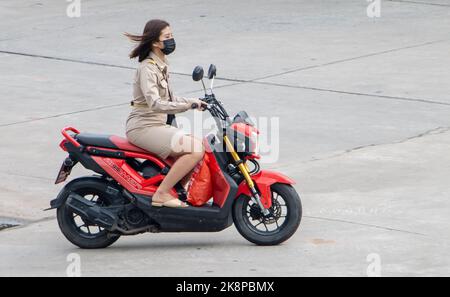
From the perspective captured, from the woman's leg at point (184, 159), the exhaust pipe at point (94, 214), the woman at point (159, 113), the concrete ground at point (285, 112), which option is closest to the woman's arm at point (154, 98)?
the woman at point (159, 113)

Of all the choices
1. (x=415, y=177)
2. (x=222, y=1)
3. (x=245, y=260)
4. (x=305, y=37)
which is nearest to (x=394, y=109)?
(x=415, y=177)

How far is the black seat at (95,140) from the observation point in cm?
866

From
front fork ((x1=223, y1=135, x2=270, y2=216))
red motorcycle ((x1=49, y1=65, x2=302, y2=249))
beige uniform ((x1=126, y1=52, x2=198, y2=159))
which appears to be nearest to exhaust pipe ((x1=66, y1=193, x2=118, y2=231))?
red motorcycle ((x1=49, y1=65, x2=302, y2=249))

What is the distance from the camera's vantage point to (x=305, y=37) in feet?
58.0

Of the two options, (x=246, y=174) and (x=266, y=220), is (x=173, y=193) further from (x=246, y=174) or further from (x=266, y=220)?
(x=266, y=220)

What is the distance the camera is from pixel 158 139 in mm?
8539

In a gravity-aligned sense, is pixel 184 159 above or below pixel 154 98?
below

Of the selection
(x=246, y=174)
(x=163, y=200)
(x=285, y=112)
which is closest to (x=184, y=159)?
(x=163, y=200)

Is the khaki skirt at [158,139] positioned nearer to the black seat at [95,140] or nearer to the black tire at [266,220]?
the black seat at [95,140]

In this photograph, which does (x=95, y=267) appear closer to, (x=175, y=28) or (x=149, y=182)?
(x=149, y=182)

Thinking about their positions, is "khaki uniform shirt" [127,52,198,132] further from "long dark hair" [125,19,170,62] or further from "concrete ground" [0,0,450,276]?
"concrete ground" [0,0,450,276]

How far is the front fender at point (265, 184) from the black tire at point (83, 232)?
103cm

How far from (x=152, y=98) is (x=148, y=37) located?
1.59 feet

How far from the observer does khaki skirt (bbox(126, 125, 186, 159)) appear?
28.0 ft
